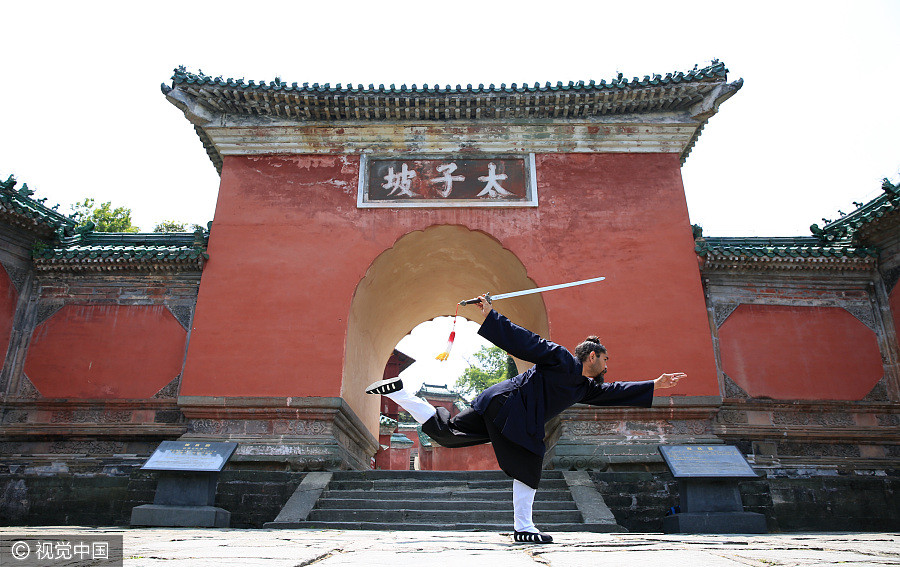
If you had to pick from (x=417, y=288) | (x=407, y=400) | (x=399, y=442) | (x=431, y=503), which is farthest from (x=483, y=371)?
(x=407, y=400)

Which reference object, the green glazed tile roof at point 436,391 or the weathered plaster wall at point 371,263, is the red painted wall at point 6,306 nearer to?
the weathered plaster wall at point 371,263

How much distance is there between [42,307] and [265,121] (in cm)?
451

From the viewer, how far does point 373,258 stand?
9.05 m

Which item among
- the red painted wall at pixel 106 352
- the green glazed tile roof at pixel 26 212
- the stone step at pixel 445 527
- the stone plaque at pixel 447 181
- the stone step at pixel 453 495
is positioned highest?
the stone plaque at pixel 447 181

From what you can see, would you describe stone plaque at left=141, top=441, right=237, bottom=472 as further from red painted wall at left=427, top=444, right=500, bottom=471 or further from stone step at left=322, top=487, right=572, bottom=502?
red painted wall at left=427, top=444, right=500, bottom=471

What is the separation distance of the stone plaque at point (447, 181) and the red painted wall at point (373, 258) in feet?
0.53

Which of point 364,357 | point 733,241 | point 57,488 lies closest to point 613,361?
point 733,241

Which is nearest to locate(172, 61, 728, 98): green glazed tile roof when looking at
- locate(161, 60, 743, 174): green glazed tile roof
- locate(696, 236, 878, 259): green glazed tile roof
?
locate(161, 60, 743, 174): green glazed tile roof

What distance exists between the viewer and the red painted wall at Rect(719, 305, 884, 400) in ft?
28.2

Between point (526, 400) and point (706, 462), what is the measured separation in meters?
3.38

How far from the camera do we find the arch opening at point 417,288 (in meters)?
9.30

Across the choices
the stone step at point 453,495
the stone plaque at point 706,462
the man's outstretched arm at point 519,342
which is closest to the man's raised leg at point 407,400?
the man's outstretched arm at point 519,342

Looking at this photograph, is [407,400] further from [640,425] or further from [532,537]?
[640,425]

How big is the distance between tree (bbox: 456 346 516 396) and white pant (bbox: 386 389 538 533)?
21.7 m
